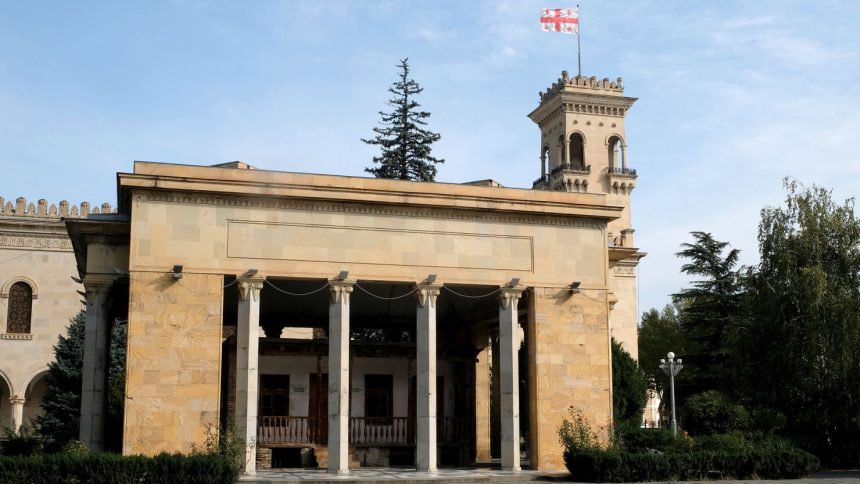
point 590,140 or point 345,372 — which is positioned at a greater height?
point 590,140

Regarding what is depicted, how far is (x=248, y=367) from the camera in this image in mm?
23219

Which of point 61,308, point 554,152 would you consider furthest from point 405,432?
point 554,152

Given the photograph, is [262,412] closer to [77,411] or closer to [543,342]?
[543,342]

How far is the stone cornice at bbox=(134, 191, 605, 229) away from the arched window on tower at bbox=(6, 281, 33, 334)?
85.0 feet

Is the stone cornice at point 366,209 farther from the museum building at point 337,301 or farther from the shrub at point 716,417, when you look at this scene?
the shrub at point 716,417

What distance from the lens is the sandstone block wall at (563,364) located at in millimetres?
25359

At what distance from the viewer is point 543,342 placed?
84.5 ft

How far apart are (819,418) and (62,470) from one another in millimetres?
24359

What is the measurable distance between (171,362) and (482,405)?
12077 millimetres

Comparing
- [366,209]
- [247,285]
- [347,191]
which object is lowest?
[247,285]

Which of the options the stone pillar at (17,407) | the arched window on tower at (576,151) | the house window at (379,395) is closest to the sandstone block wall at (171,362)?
the house window at (379,395)

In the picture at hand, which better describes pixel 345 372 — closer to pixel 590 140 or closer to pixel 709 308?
pixel 709 308

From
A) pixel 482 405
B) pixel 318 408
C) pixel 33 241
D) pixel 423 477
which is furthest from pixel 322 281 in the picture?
pixel 33 241

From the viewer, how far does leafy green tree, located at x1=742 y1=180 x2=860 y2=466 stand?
31125mm
